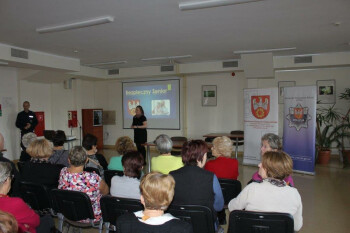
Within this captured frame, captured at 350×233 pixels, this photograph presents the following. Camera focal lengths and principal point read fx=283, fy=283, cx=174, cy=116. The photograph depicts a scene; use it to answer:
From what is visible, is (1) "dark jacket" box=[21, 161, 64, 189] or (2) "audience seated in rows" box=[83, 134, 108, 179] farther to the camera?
(2) "audience seated in rows" box=[83, 134, 108, 179]

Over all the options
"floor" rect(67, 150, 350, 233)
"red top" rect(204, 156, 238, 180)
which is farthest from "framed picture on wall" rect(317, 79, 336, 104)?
"red top" rect(204, 156, 238, 180)

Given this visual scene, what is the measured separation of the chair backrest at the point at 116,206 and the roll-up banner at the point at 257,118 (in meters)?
5.23

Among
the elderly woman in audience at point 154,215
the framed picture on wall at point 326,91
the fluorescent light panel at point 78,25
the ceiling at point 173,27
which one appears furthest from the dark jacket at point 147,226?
the framed picture on wall at point 326,91

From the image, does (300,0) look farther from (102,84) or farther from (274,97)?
(102,84)

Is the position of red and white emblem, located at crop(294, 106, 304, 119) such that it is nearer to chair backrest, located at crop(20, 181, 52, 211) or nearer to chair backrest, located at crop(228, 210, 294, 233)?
chair backrest, located at crop(228, 210, 294, 233)

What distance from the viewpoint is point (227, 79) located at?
8727 mm

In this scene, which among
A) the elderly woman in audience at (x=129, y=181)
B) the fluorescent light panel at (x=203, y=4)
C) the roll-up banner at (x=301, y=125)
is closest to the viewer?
the elderly woman in audience at (x=129, y=181)

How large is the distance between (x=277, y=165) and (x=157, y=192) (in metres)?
0.97

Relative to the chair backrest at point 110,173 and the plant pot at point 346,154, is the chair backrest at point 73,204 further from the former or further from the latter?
the plant pot at point 346,154

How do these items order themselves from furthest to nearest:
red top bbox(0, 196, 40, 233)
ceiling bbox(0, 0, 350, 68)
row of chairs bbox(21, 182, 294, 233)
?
ceiling bbox(0, 0, 350, 68) < row of chairs bbox(21, 182, 294, 233) < red top bbox(0, 196, 40, 233)

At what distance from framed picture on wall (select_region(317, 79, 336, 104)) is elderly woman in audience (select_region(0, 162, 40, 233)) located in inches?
303

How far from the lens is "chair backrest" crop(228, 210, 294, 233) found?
1.81 m

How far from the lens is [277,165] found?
79.8 inches

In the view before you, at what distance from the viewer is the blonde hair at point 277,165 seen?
6.64 ft
